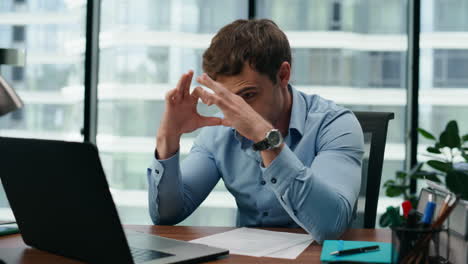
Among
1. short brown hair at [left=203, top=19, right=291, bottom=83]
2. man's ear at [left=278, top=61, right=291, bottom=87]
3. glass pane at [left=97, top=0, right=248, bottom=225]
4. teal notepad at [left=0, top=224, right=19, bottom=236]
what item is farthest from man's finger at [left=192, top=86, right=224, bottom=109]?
glass pane at [left=97, top=0, right=248, bottom=225]

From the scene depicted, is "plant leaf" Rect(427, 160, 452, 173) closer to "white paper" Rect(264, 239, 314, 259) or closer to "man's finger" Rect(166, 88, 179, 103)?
"white paper" Rect(264, 239, 314, 259)

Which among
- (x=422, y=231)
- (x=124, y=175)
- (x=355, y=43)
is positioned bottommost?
(x=124, y=175)

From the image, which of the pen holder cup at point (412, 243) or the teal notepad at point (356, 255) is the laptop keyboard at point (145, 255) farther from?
the pen holder cup at point (412, 243)

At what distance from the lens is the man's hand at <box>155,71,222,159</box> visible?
1449mm

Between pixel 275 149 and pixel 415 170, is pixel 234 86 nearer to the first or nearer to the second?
pixel 275 149

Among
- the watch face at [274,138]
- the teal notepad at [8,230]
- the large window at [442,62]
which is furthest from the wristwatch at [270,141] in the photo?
the large window at [442,62]

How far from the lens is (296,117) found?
5.03 feet

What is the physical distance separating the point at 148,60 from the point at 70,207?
2.81 m

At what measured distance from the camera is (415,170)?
0.78 meters

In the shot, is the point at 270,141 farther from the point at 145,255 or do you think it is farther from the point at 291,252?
the point at 145,255

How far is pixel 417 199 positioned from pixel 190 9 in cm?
297

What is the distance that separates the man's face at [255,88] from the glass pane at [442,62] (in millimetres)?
2210

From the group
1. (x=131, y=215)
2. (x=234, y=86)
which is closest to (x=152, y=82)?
(x=131, y=215)

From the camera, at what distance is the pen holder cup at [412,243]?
760mm
